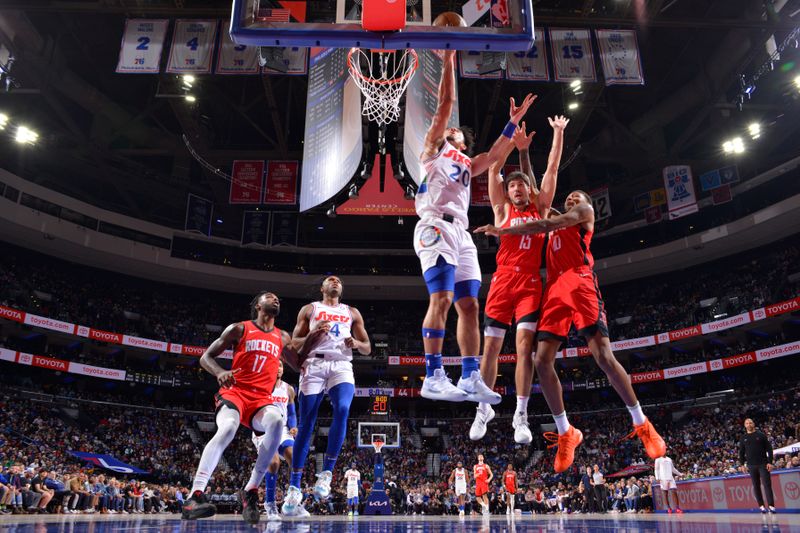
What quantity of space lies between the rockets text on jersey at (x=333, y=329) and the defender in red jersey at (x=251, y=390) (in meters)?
0.54

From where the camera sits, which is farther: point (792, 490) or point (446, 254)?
point (792, 490)

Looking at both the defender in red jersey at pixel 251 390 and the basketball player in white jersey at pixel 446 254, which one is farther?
the defender in red jersey at pixel 251 390

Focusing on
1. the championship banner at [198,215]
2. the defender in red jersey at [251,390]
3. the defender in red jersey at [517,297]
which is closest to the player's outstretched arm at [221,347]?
the defender in red jersey at [251,390]

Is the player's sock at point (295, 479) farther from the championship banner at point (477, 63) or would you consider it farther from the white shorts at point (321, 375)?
the championship banner at point (477, 63)

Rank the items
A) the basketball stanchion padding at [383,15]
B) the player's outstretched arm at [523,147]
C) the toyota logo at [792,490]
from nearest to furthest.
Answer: the basketball stanchion padding at [383,15] < the player's outstretched arm at [523,147] < the toyota logo at [792,490]

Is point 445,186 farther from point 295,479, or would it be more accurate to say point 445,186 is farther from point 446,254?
point 295,479

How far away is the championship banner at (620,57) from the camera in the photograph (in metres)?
15.4

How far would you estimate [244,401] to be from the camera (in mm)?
5918

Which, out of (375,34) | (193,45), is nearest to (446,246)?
(375,34)

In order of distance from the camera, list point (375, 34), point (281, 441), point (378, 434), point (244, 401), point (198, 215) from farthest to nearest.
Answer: point (198, 215), point (378, 434), point (281, 441), point (244, 401), point (375, 34)

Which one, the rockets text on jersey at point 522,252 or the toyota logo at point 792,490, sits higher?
the rockets text on jersey at point 522,252

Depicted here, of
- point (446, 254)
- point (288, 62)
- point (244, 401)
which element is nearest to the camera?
point (446, 254)

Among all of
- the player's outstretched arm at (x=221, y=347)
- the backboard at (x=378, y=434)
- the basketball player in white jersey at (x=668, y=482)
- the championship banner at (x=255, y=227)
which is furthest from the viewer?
the championship banner at (x=255, y=227)

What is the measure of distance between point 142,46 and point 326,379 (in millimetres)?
12497
